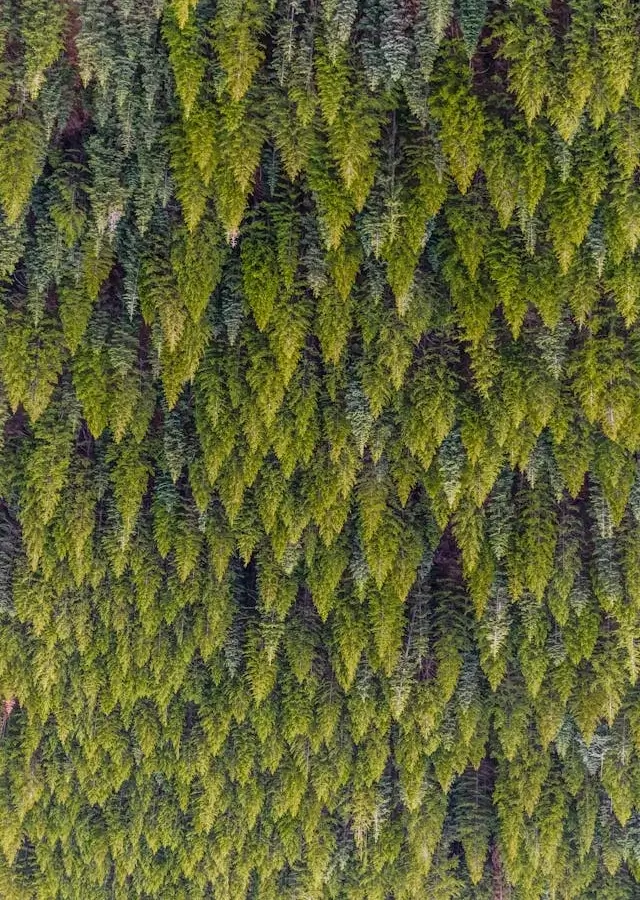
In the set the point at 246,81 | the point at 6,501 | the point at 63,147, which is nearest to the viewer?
the point at 246,81

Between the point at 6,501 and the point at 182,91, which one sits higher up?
the point at 182,91

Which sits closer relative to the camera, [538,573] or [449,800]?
[538,573]

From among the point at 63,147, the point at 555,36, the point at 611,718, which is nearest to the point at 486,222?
the point at 555,36

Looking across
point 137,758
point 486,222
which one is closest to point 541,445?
point 486,222

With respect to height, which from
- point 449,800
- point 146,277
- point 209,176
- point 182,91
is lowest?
point 449,800

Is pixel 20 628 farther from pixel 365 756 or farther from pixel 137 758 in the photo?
pixel 365 756

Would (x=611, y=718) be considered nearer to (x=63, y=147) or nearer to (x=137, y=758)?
(x=137, y=758)

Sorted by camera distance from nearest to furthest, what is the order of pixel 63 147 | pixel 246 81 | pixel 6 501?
pixel 246 81 < pixel 63 147 < pixel 6 501
